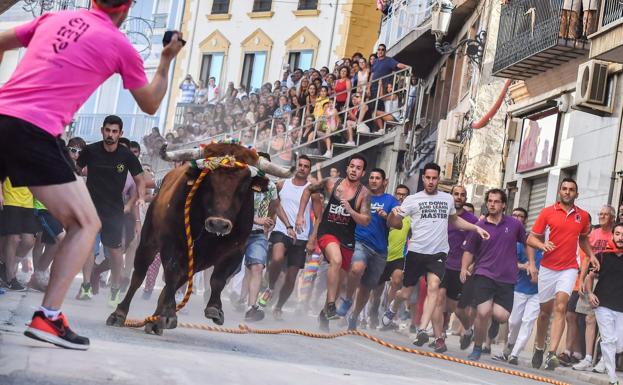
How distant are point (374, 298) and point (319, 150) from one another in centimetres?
1410

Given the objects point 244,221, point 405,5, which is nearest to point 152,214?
point 244,221

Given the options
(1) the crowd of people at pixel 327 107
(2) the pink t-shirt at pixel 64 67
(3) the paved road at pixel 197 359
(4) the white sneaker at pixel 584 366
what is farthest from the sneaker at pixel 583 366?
(1) the crowd of people at pixel 327 107

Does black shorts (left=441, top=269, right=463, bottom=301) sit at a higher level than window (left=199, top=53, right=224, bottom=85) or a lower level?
lower

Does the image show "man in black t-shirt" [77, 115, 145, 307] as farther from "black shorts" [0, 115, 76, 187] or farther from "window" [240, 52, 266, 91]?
"window" [240, 52, 266, 91]

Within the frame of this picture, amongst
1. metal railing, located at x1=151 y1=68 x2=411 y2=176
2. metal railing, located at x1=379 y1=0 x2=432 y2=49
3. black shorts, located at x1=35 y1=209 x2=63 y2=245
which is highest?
metal railing, located at x1=379 y1=0 x2=432 y2=49

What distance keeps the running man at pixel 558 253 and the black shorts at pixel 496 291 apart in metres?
0.38

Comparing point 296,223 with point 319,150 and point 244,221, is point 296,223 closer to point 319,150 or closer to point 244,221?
point 244,221

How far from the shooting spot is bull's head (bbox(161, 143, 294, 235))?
1134cm

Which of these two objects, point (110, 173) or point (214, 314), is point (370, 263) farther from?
point (214, 314)

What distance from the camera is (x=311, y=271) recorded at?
1858 cm

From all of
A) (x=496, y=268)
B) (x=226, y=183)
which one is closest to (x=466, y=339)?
(x=496, y=268)

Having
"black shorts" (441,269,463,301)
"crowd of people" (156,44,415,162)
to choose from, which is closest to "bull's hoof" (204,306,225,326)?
"black shorts" (441,269,463,301)

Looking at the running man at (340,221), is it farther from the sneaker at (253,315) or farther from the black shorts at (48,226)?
the black shorts at (48,226)

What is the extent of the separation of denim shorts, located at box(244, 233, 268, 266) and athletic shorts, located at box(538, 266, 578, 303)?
3.14m
